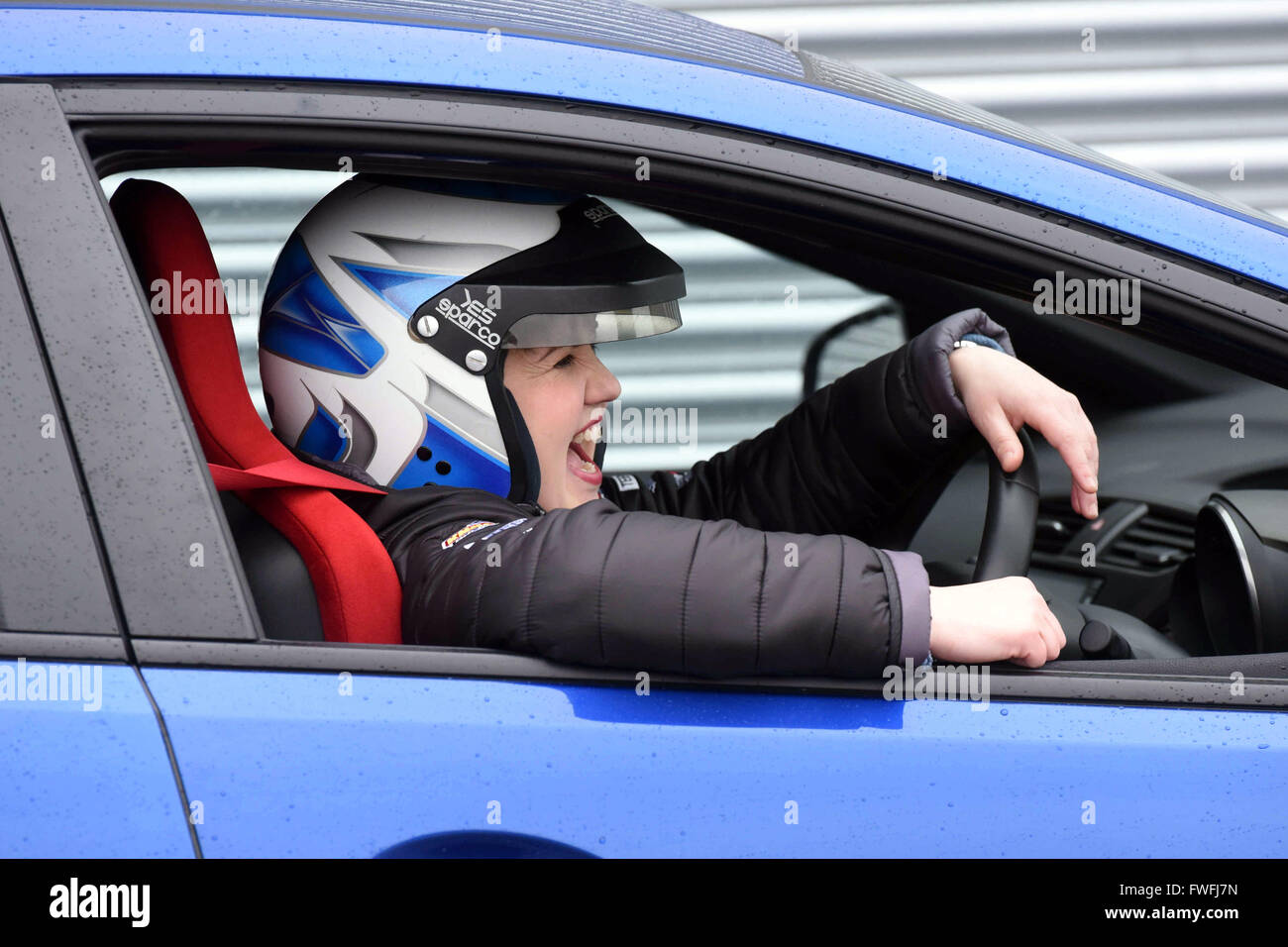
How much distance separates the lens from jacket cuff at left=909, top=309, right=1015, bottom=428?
1.54m

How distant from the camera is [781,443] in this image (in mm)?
1900

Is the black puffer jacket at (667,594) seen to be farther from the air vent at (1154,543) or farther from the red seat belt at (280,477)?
the air vent at (1154,543)

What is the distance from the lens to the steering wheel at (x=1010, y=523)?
128cm

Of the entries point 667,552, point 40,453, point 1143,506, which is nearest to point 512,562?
point 667,552

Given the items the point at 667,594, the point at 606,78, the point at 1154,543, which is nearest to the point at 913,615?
the point at 667,594

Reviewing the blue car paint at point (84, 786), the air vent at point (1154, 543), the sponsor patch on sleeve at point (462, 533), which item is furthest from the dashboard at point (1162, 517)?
the blue car paint at point (84, 786)

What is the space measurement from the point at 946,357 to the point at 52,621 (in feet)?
3.41

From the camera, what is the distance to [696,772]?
3.22ft

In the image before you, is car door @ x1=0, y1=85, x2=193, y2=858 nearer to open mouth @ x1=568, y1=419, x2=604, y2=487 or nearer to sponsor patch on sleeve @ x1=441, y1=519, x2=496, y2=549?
sponsor patch on sleeve @ x1=441, y1=519, x2=496, y2=549

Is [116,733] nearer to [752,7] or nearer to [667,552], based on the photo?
[667,552]

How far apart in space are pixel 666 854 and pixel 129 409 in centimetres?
55

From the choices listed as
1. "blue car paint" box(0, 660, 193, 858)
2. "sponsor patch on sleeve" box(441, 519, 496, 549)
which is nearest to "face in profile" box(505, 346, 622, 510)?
"sponsor patch on sleeve" box(441, 519, 496, 549)

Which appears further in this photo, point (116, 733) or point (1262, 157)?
point (1262, 157)

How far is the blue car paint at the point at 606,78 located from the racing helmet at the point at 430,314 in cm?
28
